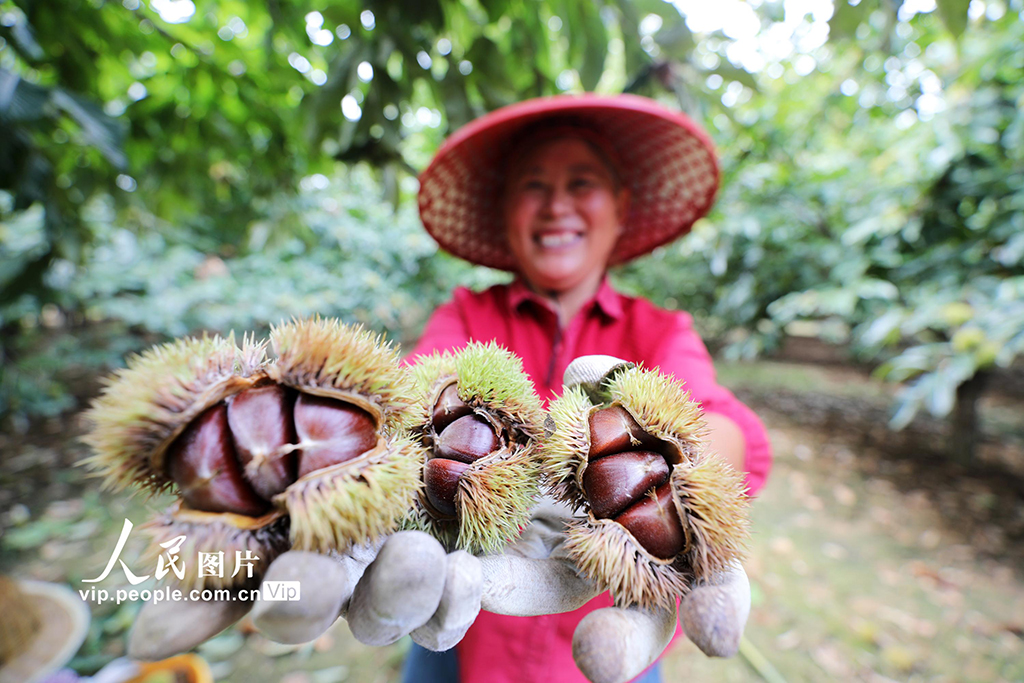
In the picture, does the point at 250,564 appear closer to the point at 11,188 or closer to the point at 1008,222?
the point at 11,188

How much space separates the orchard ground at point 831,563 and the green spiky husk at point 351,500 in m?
2.04

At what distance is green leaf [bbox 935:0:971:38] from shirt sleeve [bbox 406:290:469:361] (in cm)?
165

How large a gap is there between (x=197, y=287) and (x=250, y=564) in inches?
129

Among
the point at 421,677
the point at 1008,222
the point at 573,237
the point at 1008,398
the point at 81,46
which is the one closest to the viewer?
the point at 421,677

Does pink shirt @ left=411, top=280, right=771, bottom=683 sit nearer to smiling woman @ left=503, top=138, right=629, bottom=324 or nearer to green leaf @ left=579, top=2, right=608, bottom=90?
smiling woman @ left=503, top=138, right=629, bottom=324

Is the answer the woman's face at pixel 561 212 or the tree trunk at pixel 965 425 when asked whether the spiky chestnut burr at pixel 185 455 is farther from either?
the tree trunk at pixel 965 425

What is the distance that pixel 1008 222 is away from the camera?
7.96 ft

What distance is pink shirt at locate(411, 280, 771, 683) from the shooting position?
125 centimetres

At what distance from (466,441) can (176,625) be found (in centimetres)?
44

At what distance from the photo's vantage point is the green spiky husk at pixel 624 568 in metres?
0.70

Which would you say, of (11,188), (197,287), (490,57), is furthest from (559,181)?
(197,287)

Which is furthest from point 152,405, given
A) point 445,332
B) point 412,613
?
point 445,332

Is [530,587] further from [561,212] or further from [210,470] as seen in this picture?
[561,212]

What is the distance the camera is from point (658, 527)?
29.3 inches
